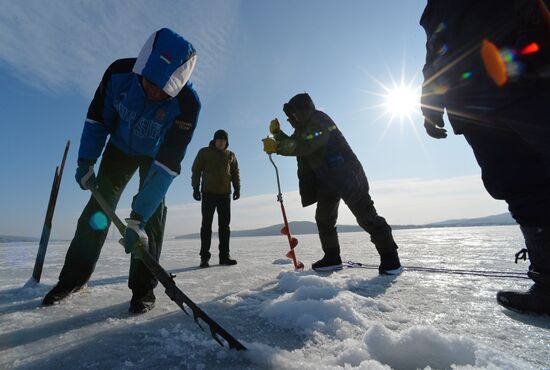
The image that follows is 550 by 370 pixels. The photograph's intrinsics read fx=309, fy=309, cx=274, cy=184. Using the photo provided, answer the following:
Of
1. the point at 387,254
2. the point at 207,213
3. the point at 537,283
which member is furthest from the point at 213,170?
the point at 537,283

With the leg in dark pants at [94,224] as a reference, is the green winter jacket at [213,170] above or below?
above

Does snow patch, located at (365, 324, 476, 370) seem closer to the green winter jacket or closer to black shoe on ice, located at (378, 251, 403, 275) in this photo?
black shoe on ice, located at (378, 251, 403, 275)

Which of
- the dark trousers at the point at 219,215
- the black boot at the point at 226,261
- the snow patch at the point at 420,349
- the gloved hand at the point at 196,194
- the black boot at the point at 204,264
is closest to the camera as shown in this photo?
the snow patch at the point at 420,349

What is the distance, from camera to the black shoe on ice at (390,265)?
3074 mm

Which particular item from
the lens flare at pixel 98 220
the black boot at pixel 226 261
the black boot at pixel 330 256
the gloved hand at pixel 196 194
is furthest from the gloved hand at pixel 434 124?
the gloved hand at pixel 196 194

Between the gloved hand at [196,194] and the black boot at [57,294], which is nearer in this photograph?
the black boot at [57,294]

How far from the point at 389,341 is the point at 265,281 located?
5.81 ft

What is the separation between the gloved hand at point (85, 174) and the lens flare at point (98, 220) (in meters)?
0.23

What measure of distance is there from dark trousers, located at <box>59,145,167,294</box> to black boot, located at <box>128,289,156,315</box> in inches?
1.1

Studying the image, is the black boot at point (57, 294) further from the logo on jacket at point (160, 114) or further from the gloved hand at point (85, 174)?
the logo on jacket at point (160, 114)

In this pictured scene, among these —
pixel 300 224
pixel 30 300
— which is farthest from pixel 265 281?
pixel 300 224

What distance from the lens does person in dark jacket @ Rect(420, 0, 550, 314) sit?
1.44 m

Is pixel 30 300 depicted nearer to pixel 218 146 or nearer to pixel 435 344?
pixel 435 344

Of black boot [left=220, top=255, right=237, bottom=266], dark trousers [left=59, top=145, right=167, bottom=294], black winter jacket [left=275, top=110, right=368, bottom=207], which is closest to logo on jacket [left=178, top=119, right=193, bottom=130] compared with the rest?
dark trousers [left=59, top=145, right=167, bottom=294]
